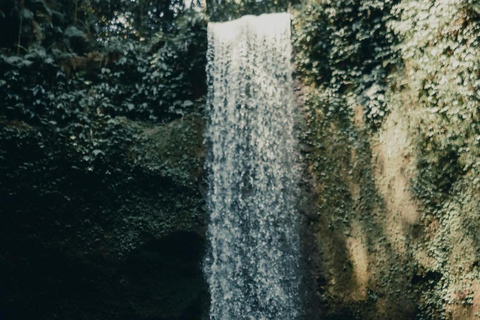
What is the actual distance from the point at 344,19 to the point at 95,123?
4.45 meters

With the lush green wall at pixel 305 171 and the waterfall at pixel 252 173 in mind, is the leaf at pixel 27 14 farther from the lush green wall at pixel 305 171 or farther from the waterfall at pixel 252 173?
the waterfall at pixel 252 173

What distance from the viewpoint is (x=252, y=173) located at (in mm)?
6848

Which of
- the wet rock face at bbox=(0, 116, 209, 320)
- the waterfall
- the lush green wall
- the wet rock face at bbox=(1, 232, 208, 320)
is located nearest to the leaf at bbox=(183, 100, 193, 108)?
the lush green wall

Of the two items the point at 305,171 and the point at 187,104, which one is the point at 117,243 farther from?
the point at 305,171

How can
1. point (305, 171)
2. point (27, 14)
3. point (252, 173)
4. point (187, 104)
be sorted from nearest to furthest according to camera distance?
point (305, 171) → point (252, 173) → point (27, 14) → point (187, 104)

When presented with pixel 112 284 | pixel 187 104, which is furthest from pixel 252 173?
pixel 112 284

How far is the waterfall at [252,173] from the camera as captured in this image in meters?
6.38

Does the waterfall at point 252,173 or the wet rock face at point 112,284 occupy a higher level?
the waterfall at point 252,173

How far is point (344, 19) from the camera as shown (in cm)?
686

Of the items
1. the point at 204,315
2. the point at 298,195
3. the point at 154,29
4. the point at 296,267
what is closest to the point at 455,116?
the point at 298,195

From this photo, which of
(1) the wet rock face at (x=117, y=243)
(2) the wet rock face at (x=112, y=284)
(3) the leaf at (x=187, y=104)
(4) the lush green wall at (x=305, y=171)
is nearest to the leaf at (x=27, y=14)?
(4) the lush green wall at (x=305, y=171)

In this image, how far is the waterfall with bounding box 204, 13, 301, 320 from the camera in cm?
638

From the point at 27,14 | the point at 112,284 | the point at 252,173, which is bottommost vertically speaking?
the point at 112,284

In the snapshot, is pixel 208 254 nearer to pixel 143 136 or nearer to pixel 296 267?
pixel 296 267
